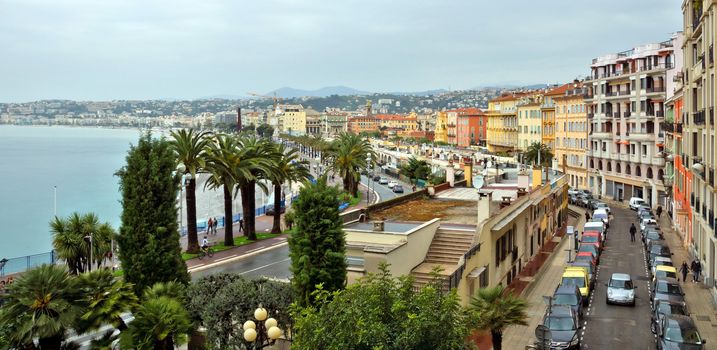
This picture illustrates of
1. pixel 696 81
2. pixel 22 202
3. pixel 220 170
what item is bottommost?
pixel 22 202

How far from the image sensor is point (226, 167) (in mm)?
37562

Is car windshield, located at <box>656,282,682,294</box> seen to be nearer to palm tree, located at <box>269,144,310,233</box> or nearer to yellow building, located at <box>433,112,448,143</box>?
palm tree, located at <box>269,144,310,233</box>

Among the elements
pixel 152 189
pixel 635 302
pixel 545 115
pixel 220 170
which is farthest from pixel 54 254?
pixel 545 115

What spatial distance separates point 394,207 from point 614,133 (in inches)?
1857

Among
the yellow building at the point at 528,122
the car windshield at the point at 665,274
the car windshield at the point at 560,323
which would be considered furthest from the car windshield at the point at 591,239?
the yellow building at the point at 528,122

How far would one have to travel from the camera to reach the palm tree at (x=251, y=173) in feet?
126

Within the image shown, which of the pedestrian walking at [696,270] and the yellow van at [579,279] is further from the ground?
the yellow van at [579,279]

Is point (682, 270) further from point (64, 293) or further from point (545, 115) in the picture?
point (545, 115)

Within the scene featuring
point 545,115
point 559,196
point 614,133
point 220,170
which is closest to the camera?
point 220,170

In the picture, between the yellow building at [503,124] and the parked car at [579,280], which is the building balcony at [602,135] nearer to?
the yellow building at [503,124]

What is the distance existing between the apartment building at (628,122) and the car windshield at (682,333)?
1758 inches

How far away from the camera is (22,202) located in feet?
320

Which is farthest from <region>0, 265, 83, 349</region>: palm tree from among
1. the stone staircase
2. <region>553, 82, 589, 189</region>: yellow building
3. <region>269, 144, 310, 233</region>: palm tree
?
<region>553, 82, 589, 189</region>: yellow building

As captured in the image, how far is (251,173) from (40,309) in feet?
91.1
